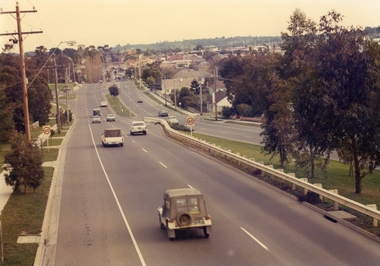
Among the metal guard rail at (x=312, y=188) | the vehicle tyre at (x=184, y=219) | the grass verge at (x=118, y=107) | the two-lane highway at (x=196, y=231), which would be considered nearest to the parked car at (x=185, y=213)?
the vehicle tyre at (x=184, y=219)

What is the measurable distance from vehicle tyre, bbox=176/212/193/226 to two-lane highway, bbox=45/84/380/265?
0.53m

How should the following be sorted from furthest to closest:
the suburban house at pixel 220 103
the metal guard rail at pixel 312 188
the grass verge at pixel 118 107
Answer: the suburban house at pixel 220 103 → the grass verge at pixel 118 107 → the metal guard rail at pixel 312 188

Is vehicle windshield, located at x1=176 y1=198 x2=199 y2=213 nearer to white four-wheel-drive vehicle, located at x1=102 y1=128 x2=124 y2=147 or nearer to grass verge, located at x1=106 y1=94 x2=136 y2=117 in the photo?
white four-wheel-drive vehicle, located at x1=102 y1=128 x2=124 y2=147

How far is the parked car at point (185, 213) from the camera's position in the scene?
616 inches

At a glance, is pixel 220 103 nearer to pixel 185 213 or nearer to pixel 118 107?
pixel 118 107

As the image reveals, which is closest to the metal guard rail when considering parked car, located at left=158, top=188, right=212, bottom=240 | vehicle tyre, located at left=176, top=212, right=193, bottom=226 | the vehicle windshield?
parked car, located at left=158, top=188, right=212, bottom=240

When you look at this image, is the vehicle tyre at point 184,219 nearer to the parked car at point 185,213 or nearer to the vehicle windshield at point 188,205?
the parked car at point 185,213

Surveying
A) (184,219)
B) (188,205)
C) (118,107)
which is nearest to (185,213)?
(184,219)

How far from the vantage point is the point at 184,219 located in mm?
15680

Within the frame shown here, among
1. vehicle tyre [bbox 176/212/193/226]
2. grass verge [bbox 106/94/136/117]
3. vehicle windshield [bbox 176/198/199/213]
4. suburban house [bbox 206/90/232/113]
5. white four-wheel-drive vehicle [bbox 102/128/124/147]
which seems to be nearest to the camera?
vehicle tyre [bbox 176/212/193/226]

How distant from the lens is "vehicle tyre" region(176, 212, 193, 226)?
51.3 ft

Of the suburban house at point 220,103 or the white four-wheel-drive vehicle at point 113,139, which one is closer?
the white four-wheel-drive vehicle at point 113,139

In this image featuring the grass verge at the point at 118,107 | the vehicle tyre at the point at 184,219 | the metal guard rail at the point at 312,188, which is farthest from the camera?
the grass verge at the point at 118,107

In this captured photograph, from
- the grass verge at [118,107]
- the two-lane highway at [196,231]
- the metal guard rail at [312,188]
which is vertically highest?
the metal guard rail at [312,188]
